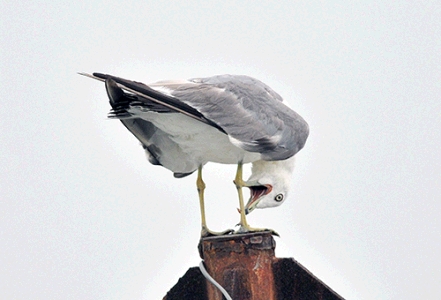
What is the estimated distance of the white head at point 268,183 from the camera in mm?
7328

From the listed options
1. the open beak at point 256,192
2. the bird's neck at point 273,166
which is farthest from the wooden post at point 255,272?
the bird's neck at point 273,166

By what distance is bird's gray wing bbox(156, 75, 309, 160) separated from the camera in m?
6.14

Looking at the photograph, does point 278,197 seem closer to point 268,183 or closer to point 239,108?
point 268,183

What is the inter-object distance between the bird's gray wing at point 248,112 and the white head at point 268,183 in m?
0.73

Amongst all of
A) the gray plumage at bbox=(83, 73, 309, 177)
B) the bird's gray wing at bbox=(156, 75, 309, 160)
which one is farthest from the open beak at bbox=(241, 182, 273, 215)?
the bird's gray wing at bbox=(156, 75, 309, 160)

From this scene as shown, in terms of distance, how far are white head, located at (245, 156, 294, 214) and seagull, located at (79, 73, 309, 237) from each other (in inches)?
0.8

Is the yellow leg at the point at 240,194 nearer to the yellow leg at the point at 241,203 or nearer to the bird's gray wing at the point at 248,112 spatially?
the yellow leg at the point at 241,203

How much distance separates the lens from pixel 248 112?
20.8 ft

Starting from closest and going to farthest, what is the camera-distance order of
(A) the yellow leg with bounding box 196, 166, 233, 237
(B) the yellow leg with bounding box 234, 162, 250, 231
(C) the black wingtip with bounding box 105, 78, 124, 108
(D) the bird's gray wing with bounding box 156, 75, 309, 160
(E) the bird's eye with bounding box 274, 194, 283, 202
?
(C) the black wingtip with bounding box 105, 78, 124, 108 < (D) the bird's gray wing with bounding box 156, 75, 309, 160 < (A) the yellow leg with bounding box 196, 166, 233, 237 < (B) the yellow leg with bounding box 234, 162, 250, 231 < (E) the bird's eye with bounding box 274, 194, 283, 202

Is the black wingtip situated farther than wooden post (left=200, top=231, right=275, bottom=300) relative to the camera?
Yes

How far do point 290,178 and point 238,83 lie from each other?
1.35 meters

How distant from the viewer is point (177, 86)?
618 centimetres

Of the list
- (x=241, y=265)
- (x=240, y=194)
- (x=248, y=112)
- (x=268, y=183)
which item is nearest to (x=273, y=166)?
(x=268, y=183)

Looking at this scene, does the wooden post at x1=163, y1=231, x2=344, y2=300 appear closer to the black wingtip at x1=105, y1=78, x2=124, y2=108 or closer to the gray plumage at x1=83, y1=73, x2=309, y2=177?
the gray plumage at x1=83, y1=73, x2=309, y2=177
